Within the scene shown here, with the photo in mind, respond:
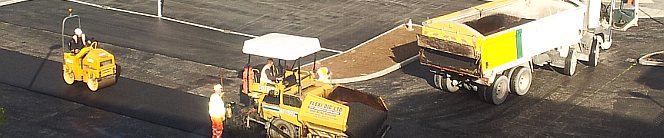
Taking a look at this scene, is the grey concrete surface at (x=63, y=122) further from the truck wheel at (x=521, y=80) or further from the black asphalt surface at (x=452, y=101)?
the truck wheel at (x=521, y=80)

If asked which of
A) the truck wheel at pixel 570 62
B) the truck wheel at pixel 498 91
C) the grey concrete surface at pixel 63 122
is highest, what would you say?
the truck wheel at pixel 570 62

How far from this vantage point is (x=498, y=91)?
61.5ft

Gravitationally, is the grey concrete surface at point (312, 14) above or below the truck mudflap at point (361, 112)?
above

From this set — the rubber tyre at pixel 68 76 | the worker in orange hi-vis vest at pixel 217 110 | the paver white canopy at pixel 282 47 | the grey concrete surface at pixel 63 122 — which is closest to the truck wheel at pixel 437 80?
the paver white canopy at pixel 282 47

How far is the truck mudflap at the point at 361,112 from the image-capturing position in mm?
14578

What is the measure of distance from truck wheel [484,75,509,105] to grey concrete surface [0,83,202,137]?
246 inches

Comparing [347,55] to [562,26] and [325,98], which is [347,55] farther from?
[325,98]

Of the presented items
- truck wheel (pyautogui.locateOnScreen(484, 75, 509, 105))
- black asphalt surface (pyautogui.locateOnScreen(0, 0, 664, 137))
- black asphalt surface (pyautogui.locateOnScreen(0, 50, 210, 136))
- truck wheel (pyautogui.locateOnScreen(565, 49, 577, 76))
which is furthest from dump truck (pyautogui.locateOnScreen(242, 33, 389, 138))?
truck wheel (pyautogui.locateOnScreen(565, 49, 577, 76))

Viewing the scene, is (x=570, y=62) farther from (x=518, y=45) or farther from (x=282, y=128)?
(x=282, y=128)

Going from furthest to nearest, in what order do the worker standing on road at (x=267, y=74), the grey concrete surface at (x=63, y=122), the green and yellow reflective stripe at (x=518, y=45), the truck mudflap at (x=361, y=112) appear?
the green and yellow reflective stripe at (x=518, y=45) → the grey concrete surface at (x=63, y=122) → the worker standing on road at (x=267, y=74) → the truck mudflap at (x=361, y=112)

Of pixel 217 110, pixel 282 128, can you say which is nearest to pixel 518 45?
pixel 282 128

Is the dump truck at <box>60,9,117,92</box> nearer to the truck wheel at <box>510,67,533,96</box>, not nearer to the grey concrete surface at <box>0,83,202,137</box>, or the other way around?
the grey concrete surface at <box>0,83,202,137</box>

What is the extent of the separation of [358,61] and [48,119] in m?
8.21

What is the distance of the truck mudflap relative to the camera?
14.6 meters
